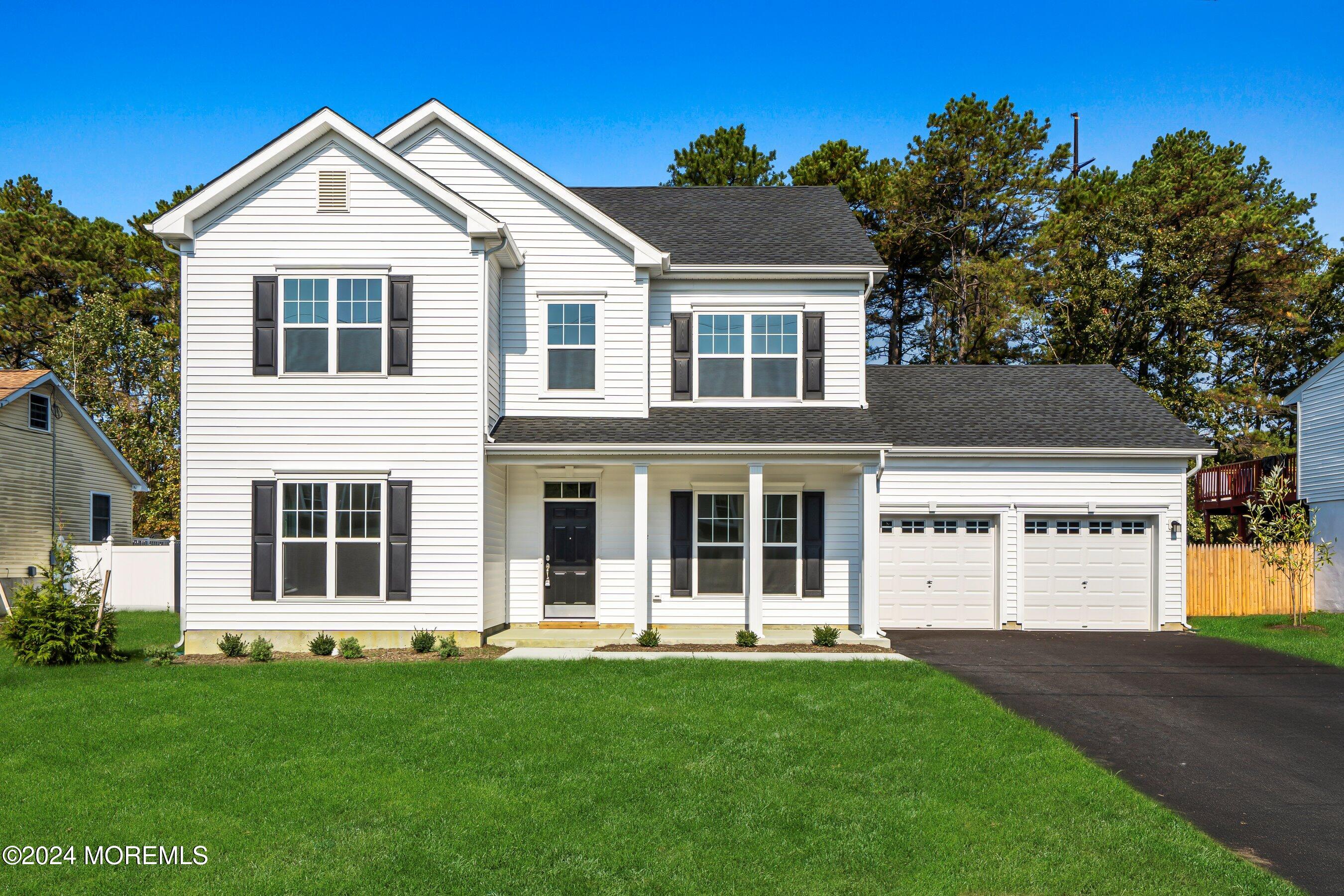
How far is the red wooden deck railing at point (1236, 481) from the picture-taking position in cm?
2566

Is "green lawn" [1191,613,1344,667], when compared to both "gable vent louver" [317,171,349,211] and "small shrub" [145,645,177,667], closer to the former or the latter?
"gable vent louver" [317,171,349,211]

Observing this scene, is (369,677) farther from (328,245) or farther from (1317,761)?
(1317,761)

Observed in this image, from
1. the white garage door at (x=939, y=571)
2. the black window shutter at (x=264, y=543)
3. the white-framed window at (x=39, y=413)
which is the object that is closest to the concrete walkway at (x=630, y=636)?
the white garage door at (x=939, y=571)

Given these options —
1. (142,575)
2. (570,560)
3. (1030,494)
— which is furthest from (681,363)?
(142,575)

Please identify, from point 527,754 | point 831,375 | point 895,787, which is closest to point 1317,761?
point 895,787

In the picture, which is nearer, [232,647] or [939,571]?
[232,647]

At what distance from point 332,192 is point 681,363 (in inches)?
250

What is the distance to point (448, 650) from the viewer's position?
521 inches

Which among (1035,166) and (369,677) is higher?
(1035,166)

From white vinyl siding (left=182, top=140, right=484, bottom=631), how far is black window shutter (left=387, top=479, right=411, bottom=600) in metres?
0.11

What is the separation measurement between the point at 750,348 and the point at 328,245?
23.6ft

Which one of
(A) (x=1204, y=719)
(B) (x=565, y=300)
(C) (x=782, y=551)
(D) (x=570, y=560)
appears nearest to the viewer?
(A) (x=1204, y=719)

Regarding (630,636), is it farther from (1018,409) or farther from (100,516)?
(100,516)

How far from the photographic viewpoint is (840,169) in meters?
34.8
